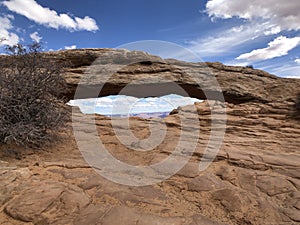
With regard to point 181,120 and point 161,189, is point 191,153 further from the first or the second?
point 181,120

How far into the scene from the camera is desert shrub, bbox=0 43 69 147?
5.42 m

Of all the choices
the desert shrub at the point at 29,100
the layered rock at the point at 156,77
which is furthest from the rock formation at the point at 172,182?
the layered rock at the point at 156,77

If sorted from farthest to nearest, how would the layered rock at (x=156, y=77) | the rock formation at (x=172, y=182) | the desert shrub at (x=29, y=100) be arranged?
1. the layered rock at (x=156, y=77)
2. the desert shrub at (x=29, y=100)
3. the rock formation at (x=172, y=182)

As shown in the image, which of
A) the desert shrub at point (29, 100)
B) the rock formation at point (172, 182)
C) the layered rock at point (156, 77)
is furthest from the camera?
the layered rock at point (156, 77)

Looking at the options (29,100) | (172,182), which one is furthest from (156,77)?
(172,182)

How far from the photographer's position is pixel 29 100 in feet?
20.1

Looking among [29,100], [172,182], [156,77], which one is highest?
[156,77]

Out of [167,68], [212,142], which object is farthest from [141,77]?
[212,142]

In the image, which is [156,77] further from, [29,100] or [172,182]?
[172,182]

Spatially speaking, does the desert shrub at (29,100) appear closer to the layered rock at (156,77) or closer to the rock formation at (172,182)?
the rock formation at (172,182)

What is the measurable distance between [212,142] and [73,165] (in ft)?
12.7

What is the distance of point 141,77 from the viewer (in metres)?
13.2

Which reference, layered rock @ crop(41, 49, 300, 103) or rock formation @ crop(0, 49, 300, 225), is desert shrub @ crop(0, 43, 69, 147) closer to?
rock formation @ crop(0, 49, 300, 225)

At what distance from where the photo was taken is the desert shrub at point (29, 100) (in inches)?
213
